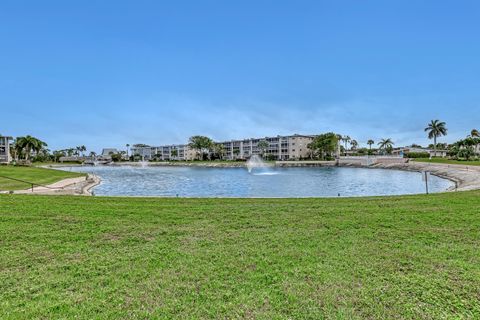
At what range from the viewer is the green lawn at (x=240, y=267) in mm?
3561

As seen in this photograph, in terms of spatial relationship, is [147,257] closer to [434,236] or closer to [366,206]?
[434,236]

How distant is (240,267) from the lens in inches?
187

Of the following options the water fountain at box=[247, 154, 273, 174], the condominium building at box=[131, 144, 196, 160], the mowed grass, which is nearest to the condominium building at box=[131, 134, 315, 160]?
the condominium building at box=[131, 144, 196, 160]

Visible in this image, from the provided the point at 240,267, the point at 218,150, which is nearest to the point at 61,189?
the point at 240,267

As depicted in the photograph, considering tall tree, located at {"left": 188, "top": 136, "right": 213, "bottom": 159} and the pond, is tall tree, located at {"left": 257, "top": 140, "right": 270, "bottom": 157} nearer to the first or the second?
tall tree, located at {"left": 188, "top": 136, "right": 213, "bottom": 159}

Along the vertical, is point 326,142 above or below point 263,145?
below

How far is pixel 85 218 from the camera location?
8.27 m

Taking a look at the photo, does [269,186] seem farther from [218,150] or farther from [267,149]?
[218,150]

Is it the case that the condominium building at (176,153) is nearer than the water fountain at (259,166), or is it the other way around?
the water fountain at (259,166)

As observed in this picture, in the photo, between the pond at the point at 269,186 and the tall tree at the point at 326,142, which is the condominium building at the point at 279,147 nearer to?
the tall tree at the point at 326,142

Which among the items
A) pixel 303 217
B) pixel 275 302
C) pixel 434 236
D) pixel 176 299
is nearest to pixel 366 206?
pixel 303 217

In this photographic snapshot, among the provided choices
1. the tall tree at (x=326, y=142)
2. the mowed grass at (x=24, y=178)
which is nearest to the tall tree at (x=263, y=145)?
the tall tree at (x=326, y=142)

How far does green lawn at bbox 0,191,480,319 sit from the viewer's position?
356 cm

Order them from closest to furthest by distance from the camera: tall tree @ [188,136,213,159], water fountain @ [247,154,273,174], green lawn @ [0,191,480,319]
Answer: green lawn @ [0,191,480,319] < water fountain @ [247,154,273,174] < tall tree @ [188,136,213,159]
